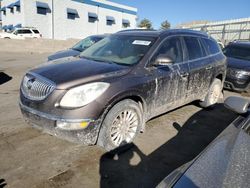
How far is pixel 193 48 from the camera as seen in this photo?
15.8ft

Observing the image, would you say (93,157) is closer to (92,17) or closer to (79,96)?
(79,96)

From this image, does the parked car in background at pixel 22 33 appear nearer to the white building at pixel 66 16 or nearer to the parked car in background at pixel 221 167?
the white building at pixel 66 16

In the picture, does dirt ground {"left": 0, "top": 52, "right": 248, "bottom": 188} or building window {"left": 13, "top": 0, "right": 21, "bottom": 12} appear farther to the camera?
building window {"left": 13, "top": 0, "right": 21, "bottom": 12}

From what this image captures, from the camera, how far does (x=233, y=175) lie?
4.79 ft

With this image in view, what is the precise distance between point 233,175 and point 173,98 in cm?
283

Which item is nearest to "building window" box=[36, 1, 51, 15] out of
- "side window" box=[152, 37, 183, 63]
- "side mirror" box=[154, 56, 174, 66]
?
"side window" box=[152, 37, 183, 63]

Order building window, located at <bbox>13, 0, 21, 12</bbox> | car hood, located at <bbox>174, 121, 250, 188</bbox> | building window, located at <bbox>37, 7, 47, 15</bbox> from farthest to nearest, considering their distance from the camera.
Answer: building window, located at <bbox>37, 7, 47, 15</bbox> < building window, located at <bbox>13, 0, 21, 12</bbox> < car hood, located at <bbox>174, 121, 250, 188</bbox>

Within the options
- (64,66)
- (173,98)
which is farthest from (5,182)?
(173,98)

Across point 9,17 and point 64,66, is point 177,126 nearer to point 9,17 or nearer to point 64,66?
point 64,66

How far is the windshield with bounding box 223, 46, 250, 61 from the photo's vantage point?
343 inches

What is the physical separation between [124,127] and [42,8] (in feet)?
96.3

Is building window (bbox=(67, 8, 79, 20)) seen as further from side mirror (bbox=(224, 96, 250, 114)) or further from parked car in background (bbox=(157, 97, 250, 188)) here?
parked car in background (bbox=(157, 97, 250, 188))

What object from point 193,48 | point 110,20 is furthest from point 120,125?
point 110,20

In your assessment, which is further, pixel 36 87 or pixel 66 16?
pixel 66 16
